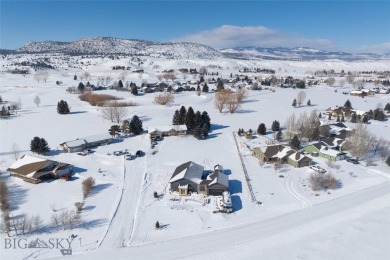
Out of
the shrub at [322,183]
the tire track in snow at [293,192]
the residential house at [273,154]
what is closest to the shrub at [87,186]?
the tire track in snow at [293,192]

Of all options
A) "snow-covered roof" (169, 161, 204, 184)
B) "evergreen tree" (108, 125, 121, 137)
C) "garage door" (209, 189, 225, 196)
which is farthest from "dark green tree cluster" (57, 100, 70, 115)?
"garage door" (209, 189, 225, 196)

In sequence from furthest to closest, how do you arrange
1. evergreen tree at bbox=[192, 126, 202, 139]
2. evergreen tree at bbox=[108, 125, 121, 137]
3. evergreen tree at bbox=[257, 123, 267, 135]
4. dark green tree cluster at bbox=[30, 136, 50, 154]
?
evergreen tree at bbox=[257, 123, 267, 135]
evergreen tree at bbox=[192, 126, 202, 139]
evergreen tree at bbox=[108, 125, 121, 137]
dark green tree cluster at bbox=[30, 136, 50, 154]

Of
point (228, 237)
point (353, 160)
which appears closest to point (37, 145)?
point (228, 237)

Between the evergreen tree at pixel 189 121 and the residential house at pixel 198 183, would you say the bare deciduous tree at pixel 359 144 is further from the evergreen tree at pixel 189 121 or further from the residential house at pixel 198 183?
the evergreen tree at pixel 189 121

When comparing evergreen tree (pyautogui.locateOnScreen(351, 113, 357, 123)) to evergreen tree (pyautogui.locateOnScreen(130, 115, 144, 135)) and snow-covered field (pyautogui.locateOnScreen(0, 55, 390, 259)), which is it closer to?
snow-covered field (pyautogui.locateOnScreen(0, 55, 390, 259))

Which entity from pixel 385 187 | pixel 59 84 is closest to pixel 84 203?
pixel 385 187
